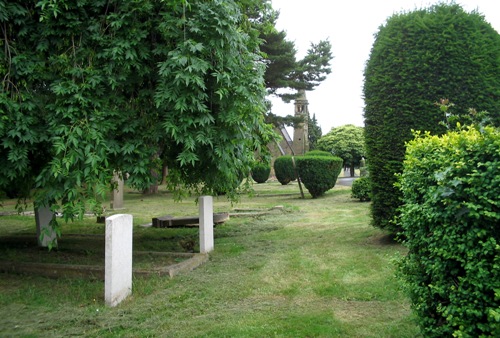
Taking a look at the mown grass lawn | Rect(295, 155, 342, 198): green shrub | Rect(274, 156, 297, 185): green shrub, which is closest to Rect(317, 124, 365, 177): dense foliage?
Rect(274, 156, 297, 185): green shrub

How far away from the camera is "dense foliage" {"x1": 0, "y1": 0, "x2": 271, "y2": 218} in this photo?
A: 210 inches

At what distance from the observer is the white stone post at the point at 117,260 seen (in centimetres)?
484

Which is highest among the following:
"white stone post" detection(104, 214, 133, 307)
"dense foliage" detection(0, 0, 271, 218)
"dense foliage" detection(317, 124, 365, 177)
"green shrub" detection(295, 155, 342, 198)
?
"dense foliage" detection(317, 124, 365, 177)

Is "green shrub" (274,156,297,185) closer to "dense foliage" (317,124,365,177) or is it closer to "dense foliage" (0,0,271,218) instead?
"dense foliage" (0,0,271,218)

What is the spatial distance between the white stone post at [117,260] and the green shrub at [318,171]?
1347cm

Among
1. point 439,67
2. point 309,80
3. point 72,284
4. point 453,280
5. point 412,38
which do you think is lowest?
point 72,284

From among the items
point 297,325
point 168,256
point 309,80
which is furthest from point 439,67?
point 309,80

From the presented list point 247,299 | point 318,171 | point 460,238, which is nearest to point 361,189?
point 318,171

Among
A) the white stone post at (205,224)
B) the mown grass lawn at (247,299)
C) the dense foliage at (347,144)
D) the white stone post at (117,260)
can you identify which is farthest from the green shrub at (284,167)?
the dense foliage at (347,144)

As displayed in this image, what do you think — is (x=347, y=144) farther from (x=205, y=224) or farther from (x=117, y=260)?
(x=117, y=260)

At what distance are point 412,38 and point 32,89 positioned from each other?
20.5 ft

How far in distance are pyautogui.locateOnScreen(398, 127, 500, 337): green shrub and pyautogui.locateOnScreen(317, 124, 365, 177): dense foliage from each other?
154 ft

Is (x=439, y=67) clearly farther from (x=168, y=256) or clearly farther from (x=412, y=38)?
(x=168, y=256)

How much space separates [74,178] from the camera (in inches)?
205
